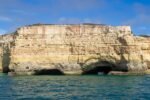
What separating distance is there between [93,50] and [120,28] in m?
6.86

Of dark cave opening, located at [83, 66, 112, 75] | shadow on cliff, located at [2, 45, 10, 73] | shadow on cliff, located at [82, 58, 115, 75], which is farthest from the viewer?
shadow on cliff, located at [2, 45, 10, 73]

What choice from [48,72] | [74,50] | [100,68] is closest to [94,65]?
[74,50]

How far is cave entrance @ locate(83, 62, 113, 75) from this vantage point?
67625 millimetres

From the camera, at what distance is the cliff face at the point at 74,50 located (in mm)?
65750

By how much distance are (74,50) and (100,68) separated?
8.33m

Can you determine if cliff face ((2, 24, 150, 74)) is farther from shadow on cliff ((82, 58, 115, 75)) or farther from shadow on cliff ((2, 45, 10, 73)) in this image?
shadow on cliff ((2, 45, 10, 73))

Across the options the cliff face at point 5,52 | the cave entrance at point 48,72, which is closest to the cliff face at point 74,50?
the cave entrance at point 48,72

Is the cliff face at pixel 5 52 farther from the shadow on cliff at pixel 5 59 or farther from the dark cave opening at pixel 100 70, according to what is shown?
the dark cave opening at pixel 100 70

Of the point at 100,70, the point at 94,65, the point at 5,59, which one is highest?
the point at 5,59

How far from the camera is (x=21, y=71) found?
213 ft

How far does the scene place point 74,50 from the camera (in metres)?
67.1

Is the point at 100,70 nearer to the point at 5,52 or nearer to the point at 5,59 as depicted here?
the point at 5,59

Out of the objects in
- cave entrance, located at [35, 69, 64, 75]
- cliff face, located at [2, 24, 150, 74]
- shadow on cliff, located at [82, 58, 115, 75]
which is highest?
cliff face, located at [2, 24, 150, 74]

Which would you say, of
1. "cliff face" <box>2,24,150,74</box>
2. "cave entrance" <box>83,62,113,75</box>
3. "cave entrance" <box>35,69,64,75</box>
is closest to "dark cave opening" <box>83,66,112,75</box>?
"cave entrance" <box>83,62,113,75</box>
